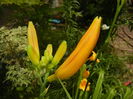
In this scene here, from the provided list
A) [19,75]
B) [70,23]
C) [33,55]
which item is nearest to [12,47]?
[19,75]

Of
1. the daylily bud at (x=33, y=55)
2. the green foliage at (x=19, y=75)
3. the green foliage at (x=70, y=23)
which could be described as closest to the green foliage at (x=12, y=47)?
the green foliage at (x=19, y=75)

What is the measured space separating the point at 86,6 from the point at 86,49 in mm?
2130

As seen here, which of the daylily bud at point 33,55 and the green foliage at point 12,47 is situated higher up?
the daylily bud at point 33,55

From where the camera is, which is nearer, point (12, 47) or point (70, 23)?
point (12, 47)

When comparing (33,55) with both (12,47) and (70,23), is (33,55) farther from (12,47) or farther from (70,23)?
(70,23)

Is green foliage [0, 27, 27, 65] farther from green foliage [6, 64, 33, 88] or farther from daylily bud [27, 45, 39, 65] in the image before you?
daylily bud [27, 45, 39, 65]

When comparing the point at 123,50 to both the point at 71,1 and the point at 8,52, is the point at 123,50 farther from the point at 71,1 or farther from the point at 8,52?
the point at 8,52

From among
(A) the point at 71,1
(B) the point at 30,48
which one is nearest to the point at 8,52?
(A) the point at 71,1

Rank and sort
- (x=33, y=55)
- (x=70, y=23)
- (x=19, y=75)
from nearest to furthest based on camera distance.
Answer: (x=33, y=55) < (x=19, y=75) < (x=70, y=23)

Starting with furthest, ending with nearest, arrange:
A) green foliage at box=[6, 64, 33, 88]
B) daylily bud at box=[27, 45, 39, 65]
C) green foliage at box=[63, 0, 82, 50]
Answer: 1. green foliage at box=[63, 0, 82, 50]
2. green foliage at box=[6, 64, 33, 88]
3. daylily bud at box=[27, 45, 39, 65]

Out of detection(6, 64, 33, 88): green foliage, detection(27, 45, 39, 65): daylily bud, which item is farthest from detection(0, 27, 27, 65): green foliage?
detection(27, 45, 39, 65): daylily bud

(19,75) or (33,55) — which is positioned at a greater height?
(33,55)

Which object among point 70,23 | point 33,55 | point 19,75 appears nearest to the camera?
point 33,55

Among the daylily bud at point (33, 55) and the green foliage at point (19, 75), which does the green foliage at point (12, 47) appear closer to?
the green foliage at point (19, 75)
